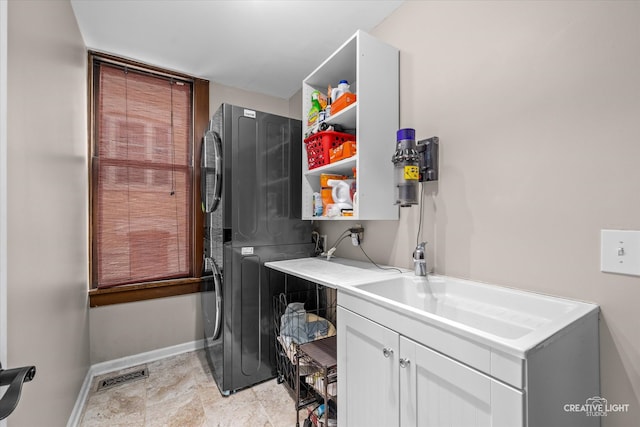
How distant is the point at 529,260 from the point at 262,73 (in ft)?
7.90

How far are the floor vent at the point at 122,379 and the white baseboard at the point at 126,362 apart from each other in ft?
0.28

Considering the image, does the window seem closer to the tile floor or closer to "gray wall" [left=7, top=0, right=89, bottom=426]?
"gray wall" [left=7, top=0, right=89, bottom=426]

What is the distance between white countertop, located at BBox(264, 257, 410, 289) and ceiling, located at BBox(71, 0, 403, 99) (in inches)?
62.4

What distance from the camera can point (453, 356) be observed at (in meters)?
0.84

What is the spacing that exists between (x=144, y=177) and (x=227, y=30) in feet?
4.35

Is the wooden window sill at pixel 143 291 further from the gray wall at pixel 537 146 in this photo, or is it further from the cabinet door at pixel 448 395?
the cabinet door at pixel 448 395

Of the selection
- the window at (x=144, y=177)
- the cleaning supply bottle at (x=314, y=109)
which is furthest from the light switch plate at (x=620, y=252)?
the window at (x=144, y=177)

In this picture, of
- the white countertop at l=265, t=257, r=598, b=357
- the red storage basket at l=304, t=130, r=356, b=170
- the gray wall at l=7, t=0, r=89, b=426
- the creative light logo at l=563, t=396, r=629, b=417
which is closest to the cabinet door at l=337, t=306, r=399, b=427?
the white countertop at l=265, t=257, r=598, b=357

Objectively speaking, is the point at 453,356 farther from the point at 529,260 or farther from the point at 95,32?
the point at 95,32

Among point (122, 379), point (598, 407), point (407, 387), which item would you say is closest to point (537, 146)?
point (598, 407)

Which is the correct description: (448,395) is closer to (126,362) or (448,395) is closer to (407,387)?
(407,387)

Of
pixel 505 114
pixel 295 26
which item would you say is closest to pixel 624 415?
pixel 505 114

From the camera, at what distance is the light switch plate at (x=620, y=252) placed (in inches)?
35.2

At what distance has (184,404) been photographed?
1833 millimetres
